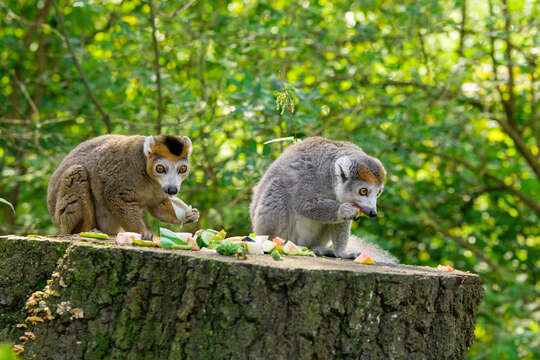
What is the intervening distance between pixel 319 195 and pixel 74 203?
7.48 feet

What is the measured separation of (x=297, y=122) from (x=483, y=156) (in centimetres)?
A: 493

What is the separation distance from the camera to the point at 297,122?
697cm

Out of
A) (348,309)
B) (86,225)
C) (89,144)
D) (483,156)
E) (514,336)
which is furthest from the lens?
(483,156)

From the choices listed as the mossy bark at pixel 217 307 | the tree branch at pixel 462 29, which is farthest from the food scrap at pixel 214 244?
the tree branch at pixel 462 29

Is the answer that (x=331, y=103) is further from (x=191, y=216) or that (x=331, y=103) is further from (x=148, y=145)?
(x=148, y=145)

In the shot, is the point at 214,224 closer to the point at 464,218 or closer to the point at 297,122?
the point at 297,122

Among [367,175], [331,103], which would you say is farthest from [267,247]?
[331,103]

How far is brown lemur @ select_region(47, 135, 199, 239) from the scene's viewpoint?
525cm

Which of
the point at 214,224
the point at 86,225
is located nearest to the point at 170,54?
the point at 214,224

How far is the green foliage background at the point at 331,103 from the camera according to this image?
877 cm

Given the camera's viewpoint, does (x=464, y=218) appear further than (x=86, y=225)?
Yes

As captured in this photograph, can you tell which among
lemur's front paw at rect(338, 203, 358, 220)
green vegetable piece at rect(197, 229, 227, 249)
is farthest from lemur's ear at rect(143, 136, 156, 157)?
lemur's front paw at rect(338, 203, 358, 220)

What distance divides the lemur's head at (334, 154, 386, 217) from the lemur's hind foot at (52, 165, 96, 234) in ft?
7.72

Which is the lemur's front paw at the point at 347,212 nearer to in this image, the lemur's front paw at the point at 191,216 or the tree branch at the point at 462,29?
the lemur's front paw at the point at 191,216
